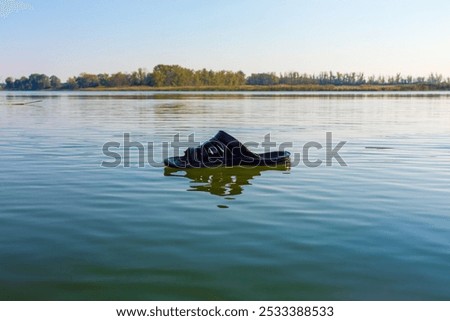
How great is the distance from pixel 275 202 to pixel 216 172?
4047 millimetres

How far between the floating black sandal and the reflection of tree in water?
171mm

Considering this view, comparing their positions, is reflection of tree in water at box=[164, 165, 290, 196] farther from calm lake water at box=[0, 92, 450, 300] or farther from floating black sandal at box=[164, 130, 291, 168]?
floating black sandal at box=[164, 130, 291, 168]

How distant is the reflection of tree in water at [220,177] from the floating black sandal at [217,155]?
17 cm

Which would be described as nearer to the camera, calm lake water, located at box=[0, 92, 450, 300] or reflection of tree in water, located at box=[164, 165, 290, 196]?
calm lake water, located at box=[0, 92, 450, 300]

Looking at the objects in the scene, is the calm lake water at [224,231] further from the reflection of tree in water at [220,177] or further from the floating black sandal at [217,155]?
the floating black sandal at [217,155]

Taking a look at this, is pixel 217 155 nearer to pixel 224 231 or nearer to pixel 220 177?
pixel 220 177

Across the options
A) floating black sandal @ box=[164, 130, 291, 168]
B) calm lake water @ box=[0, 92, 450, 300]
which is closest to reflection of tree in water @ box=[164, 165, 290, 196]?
calm lake water @ box=[0, 92, 450, 300]

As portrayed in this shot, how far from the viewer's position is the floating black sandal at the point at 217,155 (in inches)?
596

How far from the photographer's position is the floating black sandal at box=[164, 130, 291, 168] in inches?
596

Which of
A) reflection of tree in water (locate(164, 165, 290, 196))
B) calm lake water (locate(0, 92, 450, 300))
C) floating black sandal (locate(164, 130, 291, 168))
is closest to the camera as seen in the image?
calm lake water (locate(0, 92, 450, 300))

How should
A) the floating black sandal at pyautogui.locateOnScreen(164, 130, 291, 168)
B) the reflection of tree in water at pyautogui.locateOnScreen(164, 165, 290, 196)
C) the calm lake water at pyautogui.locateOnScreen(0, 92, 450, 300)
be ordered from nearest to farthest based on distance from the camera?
the calm lake water at pyautogui.locateOnScreen(0, 92, 450, 300) → the reflection of tree in water at pyautogui.locateOnScreen(164, 165, 290, 196) → the floating black sandal at pyautogui.locateOnScreen(164, 130, 291, 168)

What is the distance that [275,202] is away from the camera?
11.1 metres

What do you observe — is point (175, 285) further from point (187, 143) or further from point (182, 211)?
point (187, 143)

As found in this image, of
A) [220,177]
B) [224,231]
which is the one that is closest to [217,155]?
[220,177]
